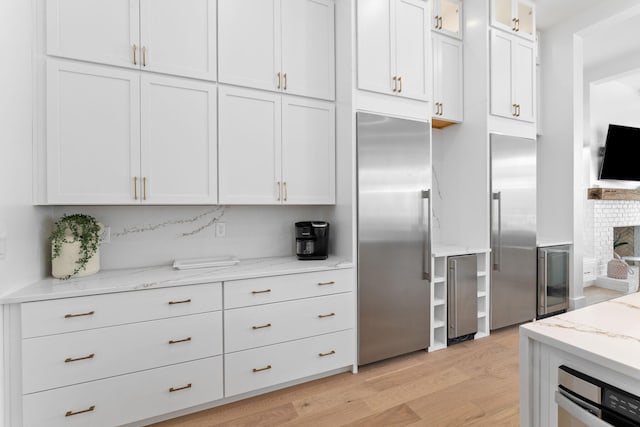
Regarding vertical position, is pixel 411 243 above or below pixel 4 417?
above

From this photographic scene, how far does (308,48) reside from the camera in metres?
2.50

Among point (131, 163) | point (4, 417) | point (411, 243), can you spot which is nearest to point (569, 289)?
point (411, 243)

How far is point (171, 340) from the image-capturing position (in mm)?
1844

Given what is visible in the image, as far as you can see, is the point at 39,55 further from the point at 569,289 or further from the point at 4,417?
the point at 569,289

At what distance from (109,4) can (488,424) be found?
338 cm

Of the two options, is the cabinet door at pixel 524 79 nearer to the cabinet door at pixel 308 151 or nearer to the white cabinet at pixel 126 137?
the cabinet door at pixel 308 151

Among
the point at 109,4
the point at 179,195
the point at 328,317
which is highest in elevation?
the point at 109,4

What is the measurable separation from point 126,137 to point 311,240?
143cm

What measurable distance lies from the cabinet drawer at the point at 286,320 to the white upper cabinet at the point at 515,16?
312 cm

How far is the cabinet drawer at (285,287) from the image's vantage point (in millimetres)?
2008

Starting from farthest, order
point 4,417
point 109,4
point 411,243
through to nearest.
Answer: point 411,243 → point 109,4 → point 4,417

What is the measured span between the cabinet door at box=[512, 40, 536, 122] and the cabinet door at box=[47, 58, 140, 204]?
351cm

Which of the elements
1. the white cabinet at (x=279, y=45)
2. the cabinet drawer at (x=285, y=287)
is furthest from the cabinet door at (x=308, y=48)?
the cabinet drawer at (x=285, y=287)

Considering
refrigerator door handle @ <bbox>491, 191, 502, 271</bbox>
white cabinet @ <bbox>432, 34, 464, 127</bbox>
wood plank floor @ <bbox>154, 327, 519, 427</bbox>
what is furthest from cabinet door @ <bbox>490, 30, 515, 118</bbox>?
wood plank floor @ <bbox>154, 327, 519, 427</bbox>
